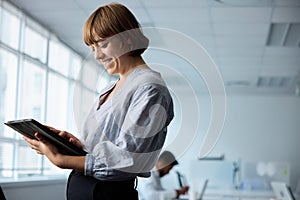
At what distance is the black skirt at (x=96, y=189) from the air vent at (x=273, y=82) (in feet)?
26.8

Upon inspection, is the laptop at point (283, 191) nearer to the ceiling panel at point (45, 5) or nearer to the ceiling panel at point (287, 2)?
the ceiling panel at point (287, 2)

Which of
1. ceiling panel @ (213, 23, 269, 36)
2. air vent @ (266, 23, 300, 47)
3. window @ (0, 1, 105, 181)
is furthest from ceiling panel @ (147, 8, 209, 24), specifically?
window @ (0, 1, 105, 181)

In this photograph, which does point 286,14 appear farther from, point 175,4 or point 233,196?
point 233,196

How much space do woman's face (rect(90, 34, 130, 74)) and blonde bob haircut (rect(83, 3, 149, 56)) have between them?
0.03 ft

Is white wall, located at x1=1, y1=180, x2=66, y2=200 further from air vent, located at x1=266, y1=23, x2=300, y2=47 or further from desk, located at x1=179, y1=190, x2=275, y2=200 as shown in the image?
air vent, located at x1=266, y1=23, x2=300, y2=47

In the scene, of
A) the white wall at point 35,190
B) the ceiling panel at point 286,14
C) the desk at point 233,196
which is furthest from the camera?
the desk at point 233,196

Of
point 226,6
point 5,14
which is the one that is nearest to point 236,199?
point 226,6

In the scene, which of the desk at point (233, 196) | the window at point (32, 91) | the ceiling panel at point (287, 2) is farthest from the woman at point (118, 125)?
the desk at point (233, 196)

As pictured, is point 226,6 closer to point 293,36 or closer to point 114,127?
point 293,36

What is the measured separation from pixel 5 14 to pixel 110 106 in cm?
426

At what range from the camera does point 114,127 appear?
1.06 metres

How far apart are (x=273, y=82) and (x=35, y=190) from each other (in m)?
5.99

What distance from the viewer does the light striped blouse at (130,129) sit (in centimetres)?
101

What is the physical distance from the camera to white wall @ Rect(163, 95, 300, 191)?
1060 centimetres
